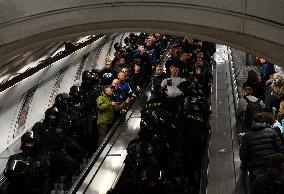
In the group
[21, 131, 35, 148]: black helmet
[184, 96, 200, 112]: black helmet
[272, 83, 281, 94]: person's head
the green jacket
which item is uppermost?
[272, 83, 281, 94]: person's head

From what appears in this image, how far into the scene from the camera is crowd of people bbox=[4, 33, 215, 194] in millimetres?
6652

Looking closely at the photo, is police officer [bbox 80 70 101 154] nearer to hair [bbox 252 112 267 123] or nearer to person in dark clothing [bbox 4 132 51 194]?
person in dark clothing [bbox 4 132 51 194]

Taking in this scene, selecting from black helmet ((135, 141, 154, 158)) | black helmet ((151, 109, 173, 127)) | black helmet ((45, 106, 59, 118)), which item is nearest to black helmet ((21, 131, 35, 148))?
black helmet ((45, 106, 59, 118))

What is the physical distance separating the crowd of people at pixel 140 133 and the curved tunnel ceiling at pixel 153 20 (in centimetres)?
249

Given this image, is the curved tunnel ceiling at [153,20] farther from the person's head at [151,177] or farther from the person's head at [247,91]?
the person's head at [247,91]

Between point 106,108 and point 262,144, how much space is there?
404 centimetres

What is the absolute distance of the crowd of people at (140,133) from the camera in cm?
665

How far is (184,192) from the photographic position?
6.06 meters

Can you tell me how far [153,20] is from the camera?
3.53 metres

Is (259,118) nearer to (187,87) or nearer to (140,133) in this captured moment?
(140,133)

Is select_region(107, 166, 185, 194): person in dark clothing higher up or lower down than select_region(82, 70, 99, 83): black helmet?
lower down

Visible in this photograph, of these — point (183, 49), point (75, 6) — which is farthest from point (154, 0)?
point (183, 49)

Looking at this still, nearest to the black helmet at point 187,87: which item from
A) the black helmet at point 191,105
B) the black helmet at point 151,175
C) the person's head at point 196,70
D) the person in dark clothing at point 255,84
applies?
the black helmet at point 191,105

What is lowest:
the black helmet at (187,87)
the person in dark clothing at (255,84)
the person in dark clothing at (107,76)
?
the black helmet at (187,87)
